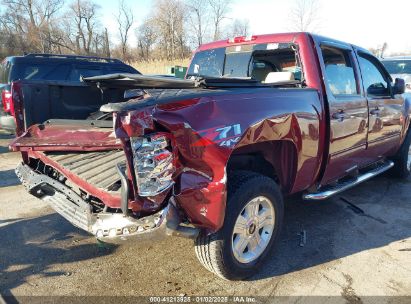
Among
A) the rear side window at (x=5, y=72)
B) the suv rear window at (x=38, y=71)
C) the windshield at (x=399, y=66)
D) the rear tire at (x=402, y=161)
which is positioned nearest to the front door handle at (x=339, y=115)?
the rear tire at (x=402, y=161)

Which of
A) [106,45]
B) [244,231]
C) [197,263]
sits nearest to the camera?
[244,231]

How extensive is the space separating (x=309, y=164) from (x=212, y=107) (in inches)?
53.8

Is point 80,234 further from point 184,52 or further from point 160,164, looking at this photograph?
point 184,52

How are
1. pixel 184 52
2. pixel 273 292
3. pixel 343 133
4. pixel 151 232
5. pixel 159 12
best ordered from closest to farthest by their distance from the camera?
1. pixel 151 232
2. pixel 273 292
3. pixel 343 133
4. pixel 184 52
5. pixel 159 12

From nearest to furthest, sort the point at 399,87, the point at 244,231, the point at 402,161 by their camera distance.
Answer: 1. the point at 244,231
2. the point at 399,87
3. the point at 402,161

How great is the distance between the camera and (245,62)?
407 centimetres

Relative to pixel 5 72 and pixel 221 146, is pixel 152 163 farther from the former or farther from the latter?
pixel 5 72

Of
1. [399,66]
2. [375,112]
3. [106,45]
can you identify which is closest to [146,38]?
[106,45]

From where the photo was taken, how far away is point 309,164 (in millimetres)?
3285

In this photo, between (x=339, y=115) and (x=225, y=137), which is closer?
(x=225, y=137)

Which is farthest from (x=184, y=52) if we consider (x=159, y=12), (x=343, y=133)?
(x=343, y=133)

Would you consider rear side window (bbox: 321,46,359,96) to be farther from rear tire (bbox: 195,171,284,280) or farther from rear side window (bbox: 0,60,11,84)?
rear side window (bbox: 0,60,11,84)

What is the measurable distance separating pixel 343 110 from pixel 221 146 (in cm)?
180

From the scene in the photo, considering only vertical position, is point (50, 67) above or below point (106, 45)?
below
